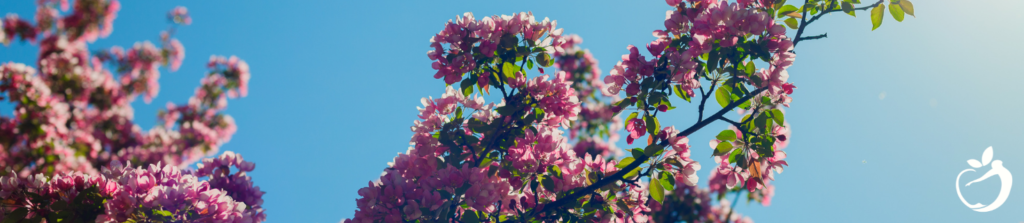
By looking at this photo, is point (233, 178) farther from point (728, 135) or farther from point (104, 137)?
point (104, 137)

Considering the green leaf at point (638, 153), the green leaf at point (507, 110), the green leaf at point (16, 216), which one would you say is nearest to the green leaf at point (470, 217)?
the green leaf at point (507, 110)

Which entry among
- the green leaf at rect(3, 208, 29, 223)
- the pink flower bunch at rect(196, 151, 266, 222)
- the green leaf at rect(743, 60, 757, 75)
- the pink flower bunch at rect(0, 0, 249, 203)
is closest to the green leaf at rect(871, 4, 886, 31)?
the green leaf at rect(743, 60, 757, 75)

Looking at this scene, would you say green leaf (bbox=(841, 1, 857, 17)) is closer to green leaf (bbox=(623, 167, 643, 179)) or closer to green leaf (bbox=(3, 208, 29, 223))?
green leaf (bbox=(623, 167, 643, 179))

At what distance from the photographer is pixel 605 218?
119 inches

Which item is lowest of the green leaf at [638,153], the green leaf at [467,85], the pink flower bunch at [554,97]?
the green leaf at [638,153]

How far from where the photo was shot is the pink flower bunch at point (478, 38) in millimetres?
2900

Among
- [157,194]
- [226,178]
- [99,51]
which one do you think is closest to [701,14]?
[157,194]

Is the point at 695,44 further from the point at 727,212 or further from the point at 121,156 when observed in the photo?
the point at 121,156

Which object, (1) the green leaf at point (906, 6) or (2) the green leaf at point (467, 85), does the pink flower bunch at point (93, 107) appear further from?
(1) the green leaf at point (906, 6)

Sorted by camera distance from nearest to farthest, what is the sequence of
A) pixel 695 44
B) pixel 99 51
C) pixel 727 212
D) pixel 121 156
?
1. pixel 695 44
2. pixel 727 212
3. pixel 121 156
4. pixel 99 51

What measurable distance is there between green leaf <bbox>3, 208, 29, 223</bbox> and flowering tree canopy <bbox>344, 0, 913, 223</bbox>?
5.82ft

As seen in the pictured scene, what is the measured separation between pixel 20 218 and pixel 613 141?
307 inches

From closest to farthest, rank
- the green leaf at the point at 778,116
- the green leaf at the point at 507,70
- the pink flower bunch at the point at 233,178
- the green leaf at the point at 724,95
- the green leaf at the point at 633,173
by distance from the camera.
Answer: the green leaf at the point at 778,116 → the green leaf at the point at 724,95 → the green leaf at the point at 633,173 → the green leaf at the point at 507,70 → the pink flower bunch at the point at 233,178

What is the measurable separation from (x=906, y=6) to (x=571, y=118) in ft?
6.34
